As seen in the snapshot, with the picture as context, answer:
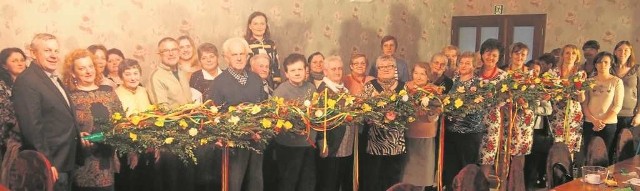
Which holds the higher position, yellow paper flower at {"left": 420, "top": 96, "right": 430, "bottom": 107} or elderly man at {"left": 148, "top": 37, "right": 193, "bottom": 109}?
elderly man at {"left": 148, "top": 37, "right": 193, "bottom": 109}

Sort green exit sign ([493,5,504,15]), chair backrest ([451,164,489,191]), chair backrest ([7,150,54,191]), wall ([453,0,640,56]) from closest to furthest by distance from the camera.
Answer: chair backrest ([7,150,54,191]) → chair backrest ([451,164,489,191]) → wall ([453,0,640,56]) → green exit sign ([493,5,504,15])

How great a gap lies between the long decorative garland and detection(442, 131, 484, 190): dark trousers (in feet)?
0.96

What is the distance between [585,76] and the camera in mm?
4781

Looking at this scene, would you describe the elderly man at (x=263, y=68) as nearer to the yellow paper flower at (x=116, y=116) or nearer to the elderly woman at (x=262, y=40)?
the elderly woman at (x=262, y=40)

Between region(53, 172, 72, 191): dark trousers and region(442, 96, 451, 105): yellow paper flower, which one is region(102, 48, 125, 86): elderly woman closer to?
region(53, 172, 72, 191): dark trousers

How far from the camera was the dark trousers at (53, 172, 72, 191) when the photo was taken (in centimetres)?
300

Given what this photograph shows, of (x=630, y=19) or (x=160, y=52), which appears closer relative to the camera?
(x=160, y=52)

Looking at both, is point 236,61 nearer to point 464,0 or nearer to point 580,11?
point 464,0

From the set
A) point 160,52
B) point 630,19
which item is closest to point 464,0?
point 630,19

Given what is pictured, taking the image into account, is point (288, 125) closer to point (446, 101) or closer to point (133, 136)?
point (133, 136)

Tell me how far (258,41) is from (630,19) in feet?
9.85

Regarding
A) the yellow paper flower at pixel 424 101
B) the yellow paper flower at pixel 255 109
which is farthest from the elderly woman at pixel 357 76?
the yellow paper flower at pixel 255 109

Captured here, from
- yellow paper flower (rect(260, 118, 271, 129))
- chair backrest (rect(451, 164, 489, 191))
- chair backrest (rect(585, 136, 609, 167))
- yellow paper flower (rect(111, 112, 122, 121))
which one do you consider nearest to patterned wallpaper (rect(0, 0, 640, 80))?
yellow paper flower (rect(111, 112, 122, 121))

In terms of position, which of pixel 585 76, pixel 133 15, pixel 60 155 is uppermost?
pixel 133 15
